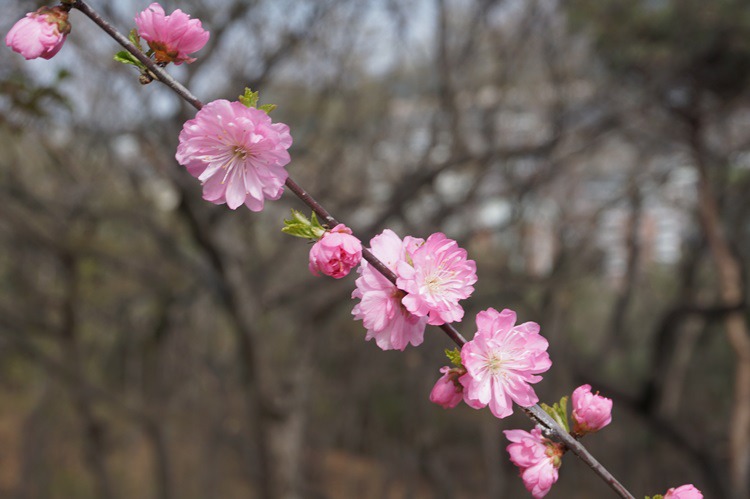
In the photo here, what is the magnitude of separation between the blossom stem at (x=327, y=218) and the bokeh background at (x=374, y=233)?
1.14m

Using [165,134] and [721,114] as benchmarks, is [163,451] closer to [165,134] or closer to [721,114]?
[165,134]

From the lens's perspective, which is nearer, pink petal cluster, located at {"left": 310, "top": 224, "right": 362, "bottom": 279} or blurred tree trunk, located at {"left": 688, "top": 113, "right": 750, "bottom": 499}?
pink petal cluster, located at {"left": 310, "top": 224, "right": 362, "bottom": 279}

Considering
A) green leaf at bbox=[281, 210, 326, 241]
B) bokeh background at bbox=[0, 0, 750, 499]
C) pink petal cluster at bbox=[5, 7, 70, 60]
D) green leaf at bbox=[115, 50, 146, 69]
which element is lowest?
green leaf at bbox=[281, 210, 326, 241]

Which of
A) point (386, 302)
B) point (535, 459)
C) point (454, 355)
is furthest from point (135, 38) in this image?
point (535, 459)

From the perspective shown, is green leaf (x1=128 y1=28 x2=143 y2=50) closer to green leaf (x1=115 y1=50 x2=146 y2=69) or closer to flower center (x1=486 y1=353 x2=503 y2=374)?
green leaf (x1=115 y1=50 x2=146 y2=69)

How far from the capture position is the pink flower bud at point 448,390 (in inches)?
34.0

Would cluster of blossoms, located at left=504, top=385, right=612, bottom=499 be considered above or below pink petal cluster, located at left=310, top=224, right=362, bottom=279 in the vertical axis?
below

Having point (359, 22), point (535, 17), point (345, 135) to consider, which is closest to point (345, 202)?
point (345, 135)

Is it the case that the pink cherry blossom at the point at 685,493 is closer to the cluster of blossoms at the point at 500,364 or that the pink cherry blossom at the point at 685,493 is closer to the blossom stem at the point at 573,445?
the blossom stem at the point at 573,445

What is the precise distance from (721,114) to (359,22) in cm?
324

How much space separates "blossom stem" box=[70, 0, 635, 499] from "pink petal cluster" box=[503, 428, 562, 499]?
2 cm

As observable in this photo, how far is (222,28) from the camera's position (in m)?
3.30

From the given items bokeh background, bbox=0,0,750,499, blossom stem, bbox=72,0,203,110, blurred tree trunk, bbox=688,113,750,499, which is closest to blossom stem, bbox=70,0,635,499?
blossom stem, bbox=72,0,203,110

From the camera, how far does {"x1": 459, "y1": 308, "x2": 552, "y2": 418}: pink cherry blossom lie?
0.82 m
